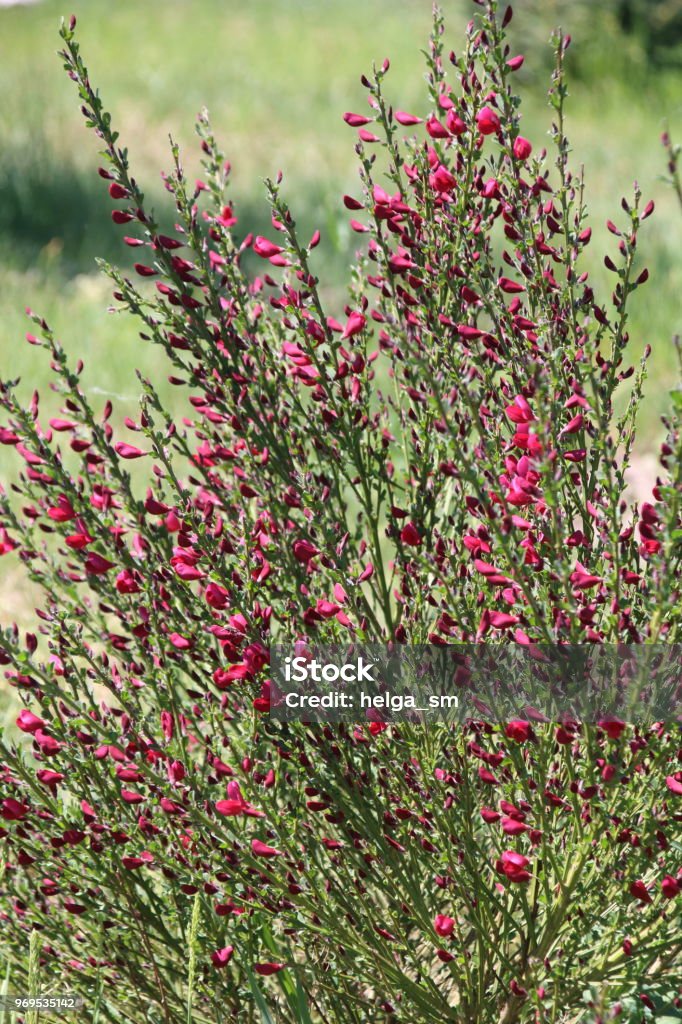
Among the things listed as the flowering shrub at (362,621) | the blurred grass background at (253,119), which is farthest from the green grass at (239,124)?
the flowering shrub at (362,621)

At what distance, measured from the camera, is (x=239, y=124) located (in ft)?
32.3

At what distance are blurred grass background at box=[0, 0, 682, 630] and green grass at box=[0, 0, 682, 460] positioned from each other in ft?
0.06

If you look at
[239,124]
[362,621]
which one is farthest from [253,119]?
[362,621]

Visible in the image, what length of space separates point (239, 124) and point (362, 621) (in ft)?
29.3

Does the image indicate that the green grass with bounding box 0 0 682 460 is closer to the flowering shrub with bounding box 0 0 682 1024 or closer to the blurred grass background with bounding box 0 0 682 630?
the blurred grass background with bounding box 0 0 682 630

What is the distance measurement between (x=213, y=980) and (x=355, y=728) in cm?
55

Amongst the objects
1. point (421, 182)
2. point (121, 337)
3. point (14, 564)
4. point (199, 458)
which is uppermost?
point (121, 337)

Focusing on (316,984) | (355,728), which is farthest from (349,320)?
(316,984)

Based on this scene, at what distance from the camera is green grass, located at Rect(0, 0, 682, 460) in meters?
5.70

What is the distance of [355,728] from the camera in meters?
1.91

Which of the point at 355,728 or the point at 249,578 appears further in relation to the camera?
the point at 355,728

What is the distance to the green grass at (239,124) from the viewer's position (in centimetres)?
570

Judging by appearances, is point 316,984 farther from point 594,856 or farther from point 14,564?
point 14,564

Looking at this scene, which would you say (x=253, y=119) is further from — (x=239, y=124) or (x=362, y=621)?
(x=362, y=621)
